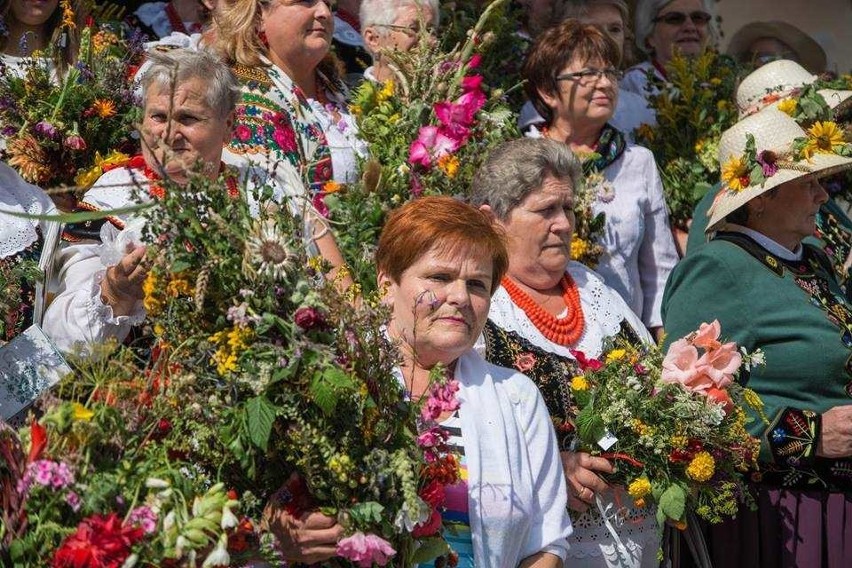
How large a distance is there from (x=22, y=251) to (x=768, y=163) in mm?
2748

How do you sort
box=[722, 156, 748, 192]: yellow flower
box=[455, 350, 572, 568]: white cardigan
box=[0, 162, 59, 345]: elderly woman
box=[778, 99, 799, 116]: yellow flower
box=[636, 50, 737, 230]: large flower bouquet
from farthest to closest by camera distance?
box=[636, 50, 737, 230]: large flower bouquet, box=[778, 99, 799, 116]: yellow flower, box=[722, 156, 748, 192]: yellow flower, box=[0, 162, 59, 345]: elderly woman, box=[455, 350, 572, 568]: white cardigan

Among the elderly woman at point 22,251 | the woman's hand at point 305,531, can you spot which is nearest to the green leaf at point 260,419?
the woman's hand at point 305,531

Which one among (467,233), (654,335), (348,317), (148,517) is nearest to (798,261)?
(654,335)

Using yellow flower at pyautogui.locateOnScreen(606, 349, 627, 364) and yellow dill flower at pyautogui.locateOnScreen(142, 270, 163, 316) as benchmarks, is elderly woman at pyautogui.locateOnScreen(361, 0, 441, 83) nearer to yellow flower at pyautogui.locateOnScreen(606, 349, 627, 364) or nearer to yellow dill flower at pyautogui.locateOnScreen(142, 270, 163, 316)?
yellow flower at pyautogui.locateOnScreen(606, 349, 627, 364)

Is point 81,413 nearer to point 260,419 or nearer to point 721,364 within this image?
point 260,419

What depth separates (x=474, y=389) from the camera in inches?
163

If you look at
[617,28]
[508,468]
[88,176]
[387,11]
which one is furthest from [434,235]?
[617,28]

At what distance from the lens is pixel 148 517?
328cm

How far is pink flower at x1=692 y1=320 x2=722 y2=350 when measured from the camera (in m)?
4.66

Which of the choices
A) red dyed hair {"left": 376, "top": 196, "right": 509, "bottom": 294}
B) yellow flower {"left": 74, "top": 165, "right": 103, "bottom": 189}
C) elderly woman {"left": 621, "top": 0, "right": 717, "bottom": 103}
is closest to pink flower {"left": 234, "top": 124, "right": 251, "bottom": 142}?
yellow flower {"left": 74, "top": 165, "right": 103, "bottom": 189}

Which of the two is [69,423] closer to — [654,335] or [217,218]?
[217,218]

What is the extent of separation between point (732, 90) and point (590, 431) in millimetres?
2783

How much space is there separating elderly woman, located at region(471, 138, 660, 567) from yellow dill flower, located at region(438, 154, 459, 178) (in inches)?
6.0

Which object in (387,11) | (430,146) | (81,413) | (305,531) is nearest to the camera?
(81,413)
